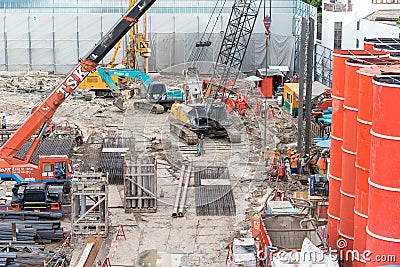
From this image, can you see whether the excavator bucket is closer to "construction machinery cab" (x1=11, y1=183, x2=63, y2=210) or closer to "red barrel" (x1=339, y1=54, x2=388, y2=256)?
"construction machinery cab" (x1=11, y1=183, x2=63, y2=210)

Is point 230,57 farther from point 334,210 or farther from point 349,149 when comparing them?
point 349,149

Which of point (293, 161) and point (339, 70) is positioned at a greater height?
point (339, 70)

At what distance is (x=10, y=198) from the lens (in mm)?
36781

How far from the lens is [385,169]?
873 inches

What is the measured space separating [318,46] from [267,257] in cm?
4391

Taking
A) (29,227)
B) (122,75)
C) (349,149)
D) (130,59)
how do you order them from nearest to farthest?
(349,149)
(29,227)
(122,75)
(130,59)

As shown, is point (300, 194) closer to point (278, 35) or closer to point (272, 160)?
point (272, 160)

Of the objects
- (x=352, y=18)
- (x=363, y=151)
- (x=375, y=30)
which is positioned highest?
Result: (x=352, y=18)

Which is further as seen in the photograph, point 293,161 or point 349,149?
point 293,161

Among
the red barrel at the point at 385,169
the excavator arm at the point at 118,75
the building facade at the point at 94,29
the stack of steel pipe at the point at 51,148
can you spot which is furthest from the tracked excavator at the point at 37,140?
the building facade at the point at 94,29

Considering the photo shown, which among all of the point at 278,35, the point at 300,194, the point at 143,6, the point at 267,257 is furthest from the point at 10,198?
the point at 278,35

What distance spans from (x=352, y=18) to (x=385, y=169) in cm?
4410

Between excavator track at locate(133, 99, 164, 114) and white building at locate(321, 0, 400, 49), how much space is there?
1547cm

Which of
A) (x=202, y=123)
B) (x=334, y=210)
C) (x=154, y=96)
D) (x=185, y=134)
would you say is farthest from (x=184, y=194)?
(x=154, y=96)
